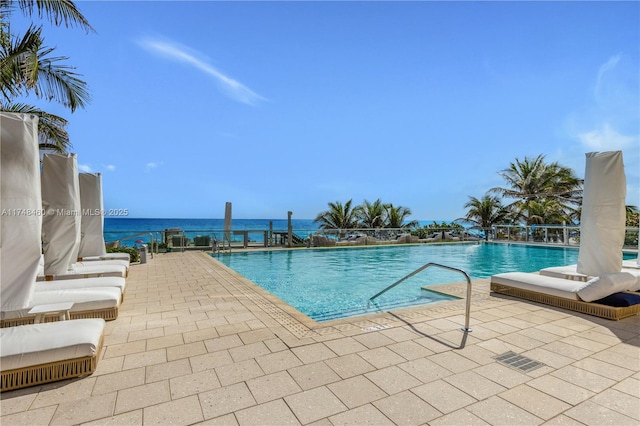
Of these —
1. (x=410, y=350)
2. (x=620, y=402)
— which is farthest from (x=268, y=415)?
(x=620, y=402)

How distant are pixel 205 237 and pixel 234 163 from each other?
3734 cm

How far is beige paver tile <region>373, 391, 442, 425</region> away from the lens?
6.57ft

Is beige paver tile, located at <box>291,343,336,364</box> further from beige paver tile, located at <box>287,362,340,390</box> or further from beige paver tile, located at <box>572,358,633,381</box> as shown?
beige paver tile, located at <box>572,358,633,381</box>

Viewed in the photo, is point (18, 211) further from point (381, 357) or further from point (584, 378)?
point (584, 378)

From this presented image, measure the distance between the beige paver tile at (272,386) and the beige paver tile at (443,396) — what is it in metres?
0.90

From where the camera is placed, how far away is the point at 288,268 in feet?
33.1

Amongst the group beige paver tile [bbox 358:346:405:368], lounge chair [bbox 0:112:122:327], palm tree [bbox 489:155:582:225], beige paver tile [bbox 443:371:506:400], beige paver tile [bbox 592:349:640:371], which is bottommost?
beige paver tile [bbox 443:371:506:400]

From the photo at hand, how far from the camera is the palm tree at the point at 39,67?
537 cm

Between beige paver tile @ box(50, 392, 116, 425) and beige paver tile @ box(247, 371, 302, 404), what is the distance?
914 millimetres

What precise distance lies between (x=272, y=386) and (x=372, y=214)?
20202 millimetres

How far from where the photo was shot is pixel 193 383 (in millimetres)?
2414

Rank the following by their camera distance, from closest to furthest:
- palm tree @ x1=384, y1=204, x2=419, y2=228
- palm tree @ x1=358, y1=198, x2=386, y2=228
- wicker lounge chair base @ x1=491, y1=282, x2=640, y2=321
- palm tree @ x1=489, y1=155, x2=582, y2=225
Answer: wicker lounge chair base @ x1=491, y1=282, x2=640, y2=321, palm tree @ x1=489, y1=155, x2=582, y2=225, palm tree @ x1=384, y1=204, x2=419, y2=228, palm tree @ x1=358, y1=198, x2=386, y2=228

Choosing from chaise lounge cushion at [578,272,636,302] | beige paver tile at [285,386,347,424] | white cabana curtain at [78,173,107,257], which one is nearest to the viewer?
beige paver tile at [285,386,347,424]

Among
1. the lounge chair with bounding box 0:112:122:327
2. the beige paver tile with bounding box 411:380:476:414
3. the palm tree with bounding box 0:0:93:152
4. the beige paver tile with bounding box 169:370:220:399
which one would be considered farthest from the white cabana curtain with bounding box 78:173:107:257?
the beige paver tile with bounding box 411:380:476:414
